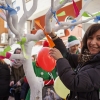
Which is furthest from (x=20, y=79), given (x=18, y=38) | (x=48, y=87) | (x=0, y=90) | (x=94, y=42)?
(x=94, y=42)

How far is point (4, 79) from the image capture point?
78.4 inches

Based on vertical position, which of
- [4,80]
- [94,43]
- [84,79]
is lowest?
[4,80]

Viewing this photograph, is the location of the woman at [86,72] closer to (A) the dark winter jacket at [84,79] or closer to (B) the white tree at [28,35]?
(A) the dark winter jacket at [84,79]

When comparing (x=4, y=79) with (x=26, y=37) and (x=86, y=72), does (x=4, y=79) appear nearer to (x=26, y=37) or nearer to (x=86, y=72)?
(x=26, y=37)

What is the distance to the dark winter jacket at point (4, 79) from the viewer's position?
1962 mm

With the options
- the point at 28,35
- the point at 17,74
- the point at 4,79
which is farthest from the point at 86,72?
the point at 17,74

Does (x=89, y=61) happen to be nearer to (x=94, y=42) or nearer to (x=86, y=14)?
(x=94, y=42)

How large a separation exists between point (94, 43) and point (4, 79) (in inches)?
54.0

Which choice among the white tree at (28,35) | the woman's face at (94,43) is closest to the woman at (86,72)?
the woman's face at (94,43)

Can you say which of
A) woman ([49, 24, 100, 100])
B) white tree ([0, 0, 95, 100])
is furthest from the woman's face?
white tree ([0, 0, 95, 100])

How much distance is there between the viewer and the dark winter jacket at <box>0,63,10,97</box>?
6.44 feet

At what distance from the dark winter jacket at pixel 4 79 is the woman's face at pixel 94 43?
1.28 meters

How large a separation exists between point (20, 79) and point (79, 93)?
1379 millimetres

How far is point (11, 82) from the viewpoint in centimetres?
214
